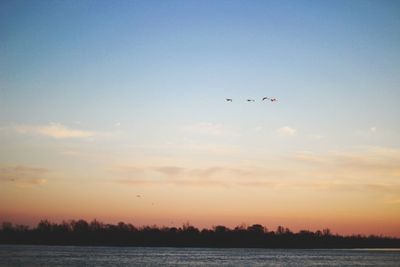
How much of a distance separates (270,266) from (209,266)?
546 inches

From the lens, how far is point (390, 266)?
4729 inches

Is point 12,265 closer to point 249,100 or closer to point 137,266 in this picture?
point 137,266

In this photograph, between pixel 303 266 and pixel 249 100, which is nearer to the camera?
pixel 249 100

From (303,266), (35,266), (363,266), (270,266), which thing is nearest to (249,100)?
(35,266)

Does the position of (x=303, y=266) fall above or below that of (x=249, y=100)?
below

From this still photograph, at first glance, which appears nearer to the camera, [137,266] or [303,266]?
[137,266]

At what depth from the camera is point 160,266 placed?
101 meters

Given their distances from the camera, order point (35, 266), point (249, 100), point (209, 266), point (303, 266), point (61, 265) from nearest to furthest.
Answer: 1. point (249, 100)
2. point (35, 266)
3. point (61, 265)
4. point (209, 266)
5. point (303, 266)

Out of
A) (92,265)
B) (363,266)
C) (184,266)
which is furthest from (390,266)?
(92,265)

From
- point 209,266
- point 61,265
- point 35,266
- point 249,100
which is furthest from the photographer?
point 209,266

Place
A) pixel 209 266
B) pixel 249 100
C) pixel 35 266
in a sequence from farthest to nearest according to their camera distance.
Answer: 1. pixel 209 266
2. pixel 35 266
3. pixel 249 100

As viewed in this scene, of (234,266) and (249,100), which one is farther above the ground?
(249,100)

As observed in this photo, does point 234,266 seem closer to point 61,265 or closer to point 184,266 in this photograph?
point 184,266

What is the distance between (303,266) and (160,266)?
111ft
